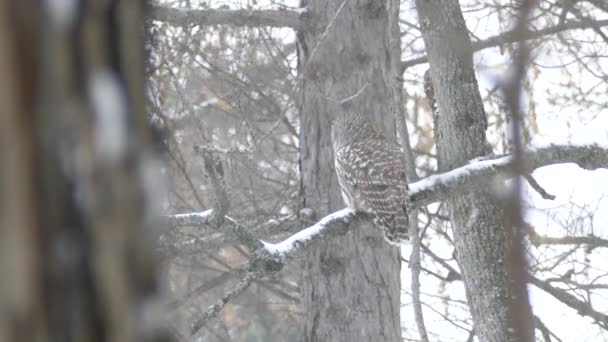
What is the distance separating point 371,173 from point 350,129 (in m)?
0.36

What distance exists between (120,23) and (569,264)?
777 cm

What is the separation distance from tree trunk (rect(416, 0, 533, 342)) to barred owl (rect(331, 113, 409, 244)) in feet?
1.13

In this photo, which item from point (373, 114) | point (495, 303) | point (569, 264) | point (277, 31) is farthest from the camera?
point (277, 31)

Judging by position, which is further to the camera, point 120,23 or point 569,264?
point 569,264

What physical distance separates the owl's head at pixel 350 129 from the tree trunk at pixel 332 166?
21 centimetres

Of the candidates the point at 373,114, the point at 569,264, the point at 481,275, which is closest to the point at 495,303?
the point at 481,275

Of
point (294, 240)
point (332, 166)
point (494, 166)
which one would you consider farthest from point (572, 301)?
point (294, 240)

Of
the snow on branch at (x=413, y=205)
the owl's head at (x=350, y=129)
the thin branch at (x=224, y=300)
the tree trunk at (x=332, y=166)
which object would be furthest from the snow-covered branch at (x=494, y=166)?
the tree trunk at (x=332, y=166)

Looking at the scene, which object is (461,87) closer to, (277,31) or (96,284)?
(277,31)

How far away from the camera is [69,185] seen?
68 centimetres

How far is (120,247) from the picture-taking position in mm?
687

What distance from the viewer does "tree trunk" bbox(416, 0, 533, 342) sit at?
17.2 feet

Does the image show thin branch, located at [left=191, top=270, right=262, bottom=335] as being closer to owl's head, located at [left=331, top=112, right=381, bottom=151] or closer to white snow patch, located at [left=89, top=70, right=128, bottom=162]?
owl's head, located at [left=331, top=112, right=381, bottom=151]

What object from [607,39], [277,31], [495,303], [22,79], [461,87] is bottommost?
[495,303]
